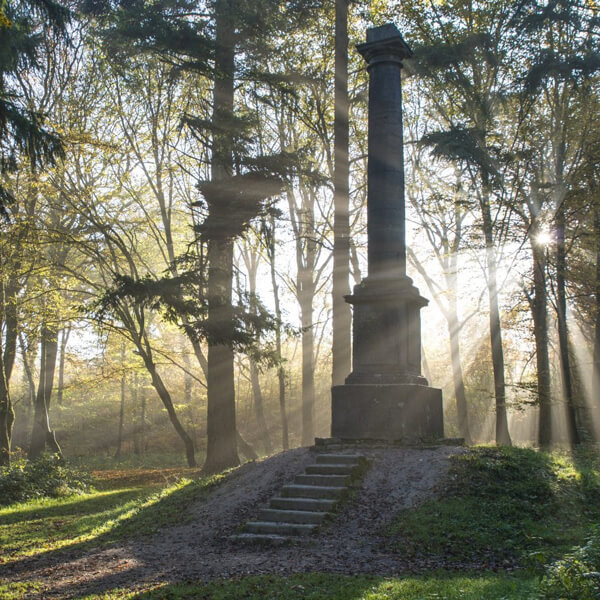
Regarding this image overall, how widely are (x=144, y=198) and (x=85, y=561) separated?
56.1 feet

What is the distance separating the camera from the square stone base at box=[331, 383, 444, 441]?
10766 millimetres

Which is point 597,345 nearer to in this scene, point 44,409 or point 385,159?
point 385,159

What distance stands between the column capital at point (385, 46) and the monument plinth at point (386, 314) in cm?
2

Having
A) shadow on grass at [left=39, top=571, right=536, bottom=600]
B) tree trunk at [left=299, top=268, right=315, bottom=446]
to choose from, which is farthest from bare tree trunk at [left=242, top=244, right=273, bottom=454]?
shadow on grass at [left=39, top=571, right=536, bottom=600]

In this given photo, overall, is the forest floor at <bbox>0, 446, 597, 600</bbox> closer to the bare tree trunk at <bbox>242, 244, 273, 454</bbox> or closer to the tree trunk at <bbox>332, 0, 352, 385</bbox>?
the tree trunk at <bbox>332, 0, 352, 385</bbox>

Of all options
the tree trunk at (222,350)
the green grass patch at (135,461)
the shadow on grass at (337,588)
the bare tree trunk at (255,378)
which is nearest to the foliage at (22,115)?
the tree trunk at (222,350)

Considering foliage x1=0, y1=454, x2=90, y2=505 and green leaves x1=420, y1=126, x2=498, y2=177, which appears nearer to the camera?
foliage x1=0, y1=454, x2=90, y2=505

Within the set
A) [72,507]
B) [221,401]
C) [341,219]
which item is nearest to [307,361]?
[221,401]

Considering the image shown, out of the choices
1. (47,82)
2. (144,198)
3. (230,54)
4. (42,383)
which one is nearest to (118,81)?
(47,82)

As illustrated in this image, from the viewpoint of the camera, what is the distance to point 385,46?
12.3 m

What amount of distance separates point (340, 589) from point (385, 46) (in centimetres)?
976

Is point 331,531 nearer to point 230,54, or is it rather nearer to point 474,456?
point 474,456

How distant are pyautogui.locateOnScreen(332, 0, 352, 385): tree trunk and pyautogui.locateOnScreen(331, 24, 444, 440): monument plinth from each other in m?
3.17

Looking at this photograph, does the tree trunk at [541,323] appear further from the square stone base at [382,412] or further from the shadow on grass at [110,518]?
the shadow on grass at [110,518]
